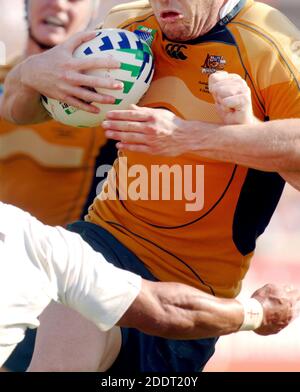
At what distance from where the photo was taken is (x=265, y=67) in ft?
13.5

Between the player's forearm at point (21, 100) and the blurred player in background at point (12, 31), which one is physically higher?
the player's forearm at point (21, 100)

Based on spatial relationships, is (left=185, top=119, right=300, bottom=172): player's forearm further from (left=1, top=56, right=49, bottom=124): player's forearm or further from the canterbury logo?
(left=1, top=56, right=49, bottom=124): player's forearm

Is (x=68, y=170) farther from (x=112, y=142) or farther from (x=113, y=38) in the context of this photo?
(x=113, y=38)

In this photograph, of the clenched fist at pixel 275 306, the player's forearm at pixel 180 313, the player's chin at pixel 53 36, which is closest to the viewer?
the player's forearm at pixel 180 313

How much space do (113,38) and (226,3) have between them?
46 centimetres

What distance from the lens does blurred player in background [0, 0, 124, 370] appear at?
5992 mm

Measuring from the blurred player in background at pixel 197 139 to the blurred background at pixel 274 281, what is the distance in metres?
1.84

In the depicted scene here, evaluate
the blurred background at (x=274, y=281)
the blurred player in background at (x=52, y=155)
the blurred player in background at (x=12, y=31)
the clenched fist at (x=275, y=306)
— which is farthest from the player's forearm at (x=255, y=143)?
the blurred background at (x=274, y=281)

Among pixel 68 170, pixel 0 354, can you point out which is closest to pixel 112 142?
pixel 68 170

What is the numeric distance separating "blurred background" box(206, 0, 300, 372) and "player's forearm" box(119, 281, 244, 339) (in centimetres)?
261

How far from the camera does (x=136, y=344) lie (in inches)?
171

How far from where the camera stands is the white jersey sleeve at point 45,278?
10.6 ft

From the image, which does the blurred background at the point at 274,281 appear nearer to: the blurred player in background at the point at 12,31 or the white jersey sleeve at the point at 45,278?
the blurred player in background at the point at 12,31

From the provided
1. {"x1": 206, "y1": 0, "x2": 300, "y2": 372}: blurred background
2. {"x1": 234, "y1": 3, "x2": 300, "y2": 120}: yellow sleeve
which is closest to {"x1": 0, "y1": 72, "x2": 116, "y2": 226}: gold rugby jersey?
{"x1": 206, "y1": 0, "x2": 300, "y2": 372}: blurred background
